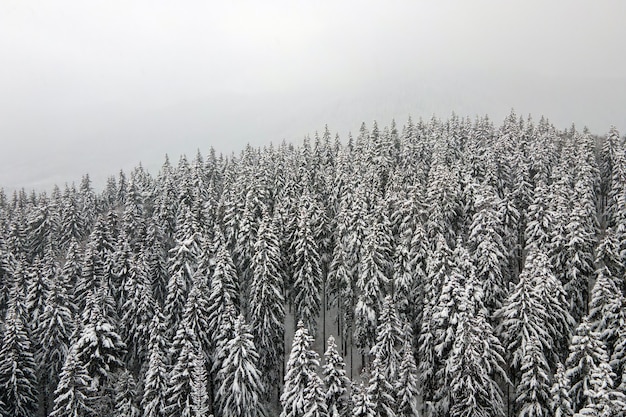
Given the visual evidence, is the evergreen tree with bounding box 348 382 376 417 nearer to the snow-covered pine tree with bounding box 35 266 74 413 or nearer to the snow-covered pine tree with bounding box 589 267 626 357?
the snow-covered pine tree with bounding box 589 267 626 357

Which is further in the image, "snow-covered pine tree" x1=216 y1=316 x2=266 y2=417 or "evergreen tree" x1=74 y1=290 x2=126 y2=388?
"evergreen tree" x1=74 y1=290 x2=126 y2=388

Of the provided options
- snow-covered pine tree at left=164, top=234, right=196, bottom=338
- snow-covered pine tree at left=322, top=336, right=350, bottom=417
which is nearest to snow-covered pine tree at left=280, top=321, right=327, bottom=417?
snow-covered pine tree at left=322, top=336, right=350, bottom=417

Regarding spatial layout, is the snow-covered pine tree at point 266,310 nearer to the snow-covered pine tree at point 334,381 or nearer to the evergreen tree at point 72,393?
the snow-covered pine tree at point 334,381

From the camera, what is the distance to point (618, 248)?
42.0 metres

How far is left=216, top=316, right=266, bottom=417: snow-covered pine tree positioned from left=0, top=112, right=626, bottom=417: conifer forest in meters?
0.17

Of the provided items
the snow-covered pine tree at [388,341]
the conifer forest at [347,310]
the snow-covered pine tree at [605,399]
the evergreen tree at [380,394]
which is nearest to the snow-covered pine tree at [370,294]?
the conifer forest at [347,310]

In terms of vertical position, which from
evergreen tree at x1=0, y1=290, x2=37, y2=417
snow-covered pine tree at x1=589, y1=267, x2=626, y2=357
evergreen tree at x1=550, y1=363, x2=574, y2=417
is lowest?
evergreen tree at x1=0, y1=290, x2=37, y2=417

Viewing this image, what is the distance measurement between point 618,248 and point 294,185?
41.1 meters

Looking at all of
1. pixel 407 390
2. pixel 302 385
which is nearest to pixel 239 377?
pixel 302 385

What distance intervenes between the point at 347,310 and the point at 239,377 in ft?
62.3

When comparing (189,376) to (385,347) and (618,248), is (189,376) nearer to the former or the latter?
(385,347)

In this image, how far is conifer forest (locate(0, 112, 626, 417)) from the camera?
97.5ft

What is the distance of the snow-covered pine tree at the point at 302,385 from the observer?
1051 inches

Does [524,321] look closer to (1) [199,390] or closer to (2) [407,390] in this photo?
(2) [407,390]
